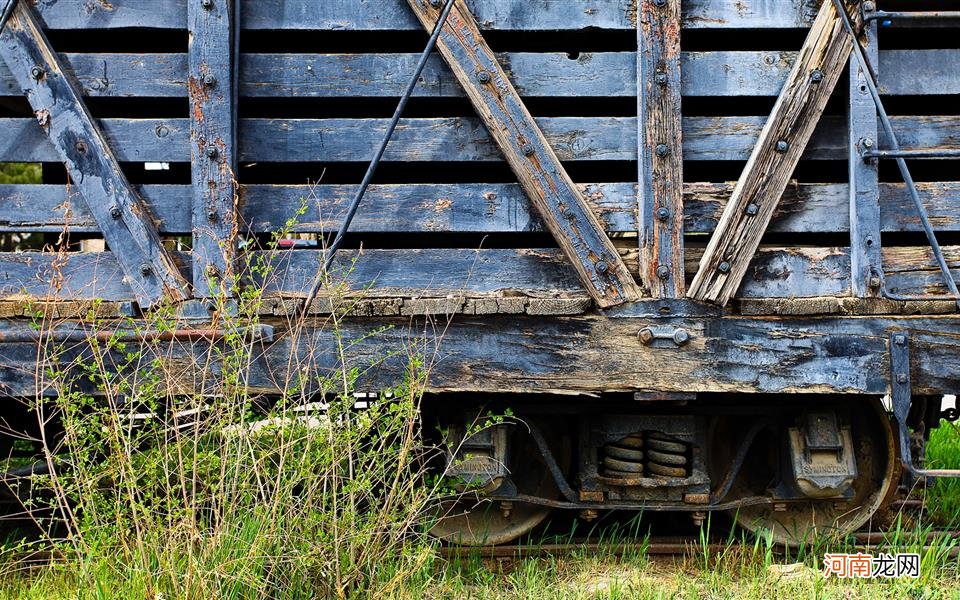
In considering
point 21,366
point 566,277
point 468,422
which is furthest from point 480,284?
point 21,366

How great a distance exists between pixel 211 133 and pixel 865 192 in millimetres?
2999

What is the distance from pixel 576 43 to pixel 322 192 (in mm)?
1775

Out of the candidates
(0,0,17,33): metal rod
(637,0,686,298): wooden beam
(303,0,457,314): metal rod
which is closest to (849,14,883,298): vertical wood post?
(637,0,686,298): wooden beam

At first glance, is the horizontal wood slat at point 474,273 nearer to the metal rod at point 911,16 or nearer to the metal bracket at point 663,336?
the metal bracket at point 663,336

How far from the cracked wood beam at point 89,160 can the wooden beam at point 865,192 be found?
122 inches

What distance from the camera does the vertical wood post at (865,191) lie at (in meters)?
3.93

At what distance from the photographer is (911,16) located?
12.9 ft

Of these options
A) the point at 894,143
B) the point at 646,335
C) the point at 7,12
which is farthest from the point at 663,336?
the point at 7,12

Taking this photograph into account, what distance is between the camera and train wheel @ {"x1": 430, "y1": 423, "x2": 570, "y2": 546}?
4484 mm

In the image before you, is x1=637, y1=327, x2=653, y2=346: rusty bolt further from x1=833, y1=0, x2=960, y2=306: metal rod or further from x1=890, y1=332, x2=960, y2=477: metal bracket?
x1=833, y1=0, x2=960, y2=306: metal rod

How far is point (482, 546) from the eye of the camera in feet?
14.5

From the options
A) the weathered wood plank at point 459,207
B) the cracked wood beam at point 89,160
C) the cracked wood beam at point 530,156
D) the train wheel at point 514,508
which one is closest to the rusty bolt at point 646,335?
the cracked wood beam at point 530,156

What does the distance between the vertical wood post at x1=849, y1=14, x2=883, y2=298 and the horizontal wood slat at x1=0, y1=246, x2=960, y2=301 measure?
78mm

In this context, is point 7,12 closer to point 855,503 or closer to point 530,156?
point 530,156
